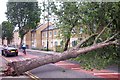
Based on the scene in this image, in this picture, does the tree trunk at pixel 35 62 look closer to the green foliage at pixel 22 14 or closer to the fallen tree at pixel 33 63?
the fallen tree at pixel 33 63

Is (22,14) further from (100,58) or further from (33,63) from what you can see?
(33,63)

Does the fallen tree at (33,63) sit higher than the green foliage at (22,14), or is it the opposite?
the green foliage at (22,14)

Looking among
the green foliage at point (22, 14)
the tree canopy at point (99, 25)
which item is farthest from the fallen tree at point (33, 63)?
the green foliage at point (22, 14)

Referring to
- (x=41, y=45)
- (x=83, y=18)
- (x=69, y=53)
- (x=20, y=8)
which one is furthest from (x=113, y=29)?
(x=41, y=45)

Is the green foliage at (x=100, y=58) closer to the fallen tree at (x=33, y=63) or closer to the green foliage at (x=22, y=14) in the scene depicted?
the fallen tree at (x=33, y=63)

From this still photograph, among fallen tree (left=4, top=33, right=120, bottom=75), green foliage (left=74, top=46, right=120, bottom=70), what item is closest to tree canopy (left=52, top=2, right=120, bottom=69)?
green foliage (left=74, top=46, right=120, bottom=70)

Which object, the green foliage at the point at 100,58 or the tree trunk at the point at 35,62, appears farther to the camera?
the green foliage at the point at 100,58

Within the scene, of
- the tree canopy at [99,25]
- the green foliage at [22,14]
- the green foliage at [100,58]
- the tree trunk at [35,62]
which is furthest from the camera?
the green foliage at [22,14]

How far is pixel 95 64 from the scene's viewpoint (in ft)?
25.9

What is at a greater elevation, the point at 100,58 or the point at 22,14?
the point at 22,14

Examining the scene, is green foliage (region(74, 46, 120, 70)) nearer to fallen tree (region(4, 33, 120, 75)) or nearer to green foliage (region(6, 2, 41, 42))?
fallen tree (region(4, 33, 120, 75))

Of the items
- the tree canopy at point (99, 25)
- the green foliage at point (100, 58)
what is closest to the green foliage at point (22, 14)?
the tree canopy at point (99, 25)

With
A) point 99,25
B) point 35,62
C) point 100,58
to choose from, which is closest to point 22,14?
point 99,25

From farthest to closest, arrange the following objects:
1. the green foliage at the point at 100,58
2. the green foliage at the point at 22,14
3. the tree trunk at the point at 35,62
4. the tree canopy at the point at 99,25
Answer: the green foliage at the point at 22,14 < the tree canopy at the point at 99,25 < the green foliage at the point at 100,58 < the tree trunk at the point at 35,62
